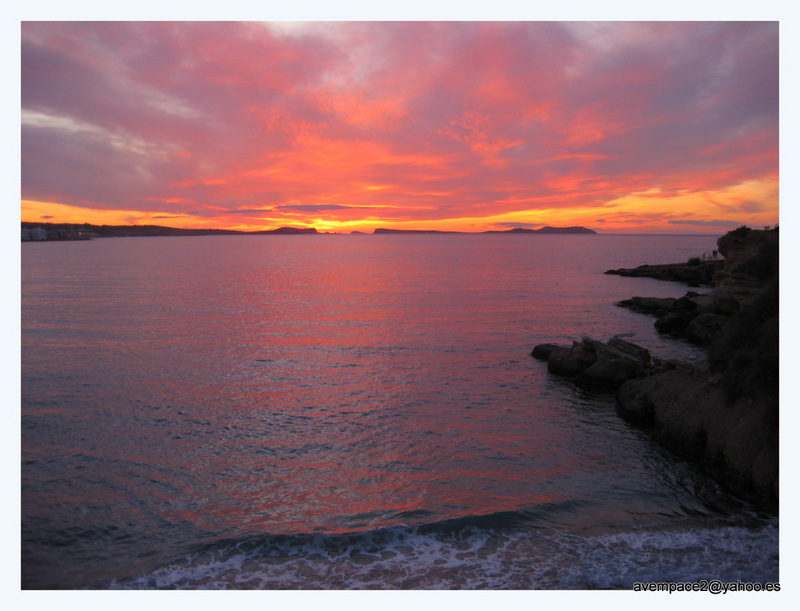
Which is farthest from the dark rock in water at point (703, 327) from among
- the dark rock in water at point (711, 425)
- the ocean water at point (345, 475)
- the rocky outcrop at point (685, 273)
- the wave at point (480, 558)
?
the rocky outcrop at point (685, 273)

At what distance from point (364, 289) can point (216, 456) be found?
120ft

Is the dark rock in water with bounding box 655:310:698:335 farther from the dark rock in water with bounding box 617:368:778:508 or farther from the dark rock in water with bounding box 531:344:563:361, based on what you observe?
the dark rock in water with bounding box 617:368:778:508

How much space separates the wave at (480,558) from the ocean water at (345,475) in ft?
0.13

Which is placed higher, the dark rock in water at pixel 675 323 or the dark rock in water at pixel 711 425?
the dark rock in water at pixel 675 323

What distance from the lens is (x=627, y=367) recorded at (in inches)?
773

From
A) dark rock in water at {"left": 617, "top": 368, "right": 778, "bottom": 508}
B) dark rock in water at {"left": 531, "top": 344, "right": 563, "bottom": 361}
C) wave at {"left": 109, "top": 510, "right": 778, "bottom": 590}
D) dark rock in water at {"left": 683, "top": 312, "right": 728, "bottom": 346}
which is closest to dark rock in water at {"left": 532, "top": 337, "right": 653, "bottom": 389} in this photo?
dark rock in water at {"left": 531, "top": 344, "right": 563, "bottom": 361}

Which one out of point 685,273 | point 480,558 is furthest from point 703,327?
point 685,273

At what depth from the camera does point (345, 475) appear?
12578 mm

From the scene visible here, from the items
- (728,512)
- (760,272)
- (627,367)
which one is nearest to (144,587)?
(728,512)

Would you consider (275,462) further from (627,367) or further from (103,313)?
(103,313)

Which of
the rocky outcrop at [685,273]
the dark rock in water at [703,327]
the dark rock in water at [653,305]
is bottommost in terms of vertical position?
the dark rock in water at [703,327]

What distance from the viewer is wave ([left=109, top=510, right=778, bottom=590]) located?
28.7 feet

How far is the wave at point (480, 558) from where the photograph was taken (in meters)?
8.76

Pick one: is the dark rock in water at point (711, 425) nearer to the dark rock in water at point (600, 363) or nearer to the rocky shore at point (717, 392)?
the rocky shore at point (717, 392)
